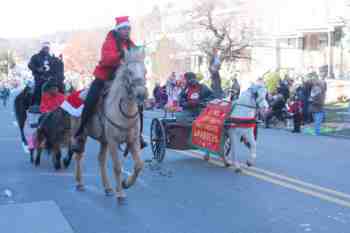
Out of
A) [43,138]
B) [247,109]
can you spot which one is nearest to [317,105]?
[247,109]

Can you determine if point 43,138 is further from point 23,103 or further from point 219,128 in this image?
point 219,128

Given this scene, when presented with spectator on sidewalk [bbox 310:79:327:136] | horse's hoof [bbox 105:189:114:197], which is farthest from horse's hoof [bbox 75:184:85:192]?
spectator on sidewalk [bbox 310:79:327:136]

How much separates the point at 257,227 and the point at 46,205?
3.34 meters

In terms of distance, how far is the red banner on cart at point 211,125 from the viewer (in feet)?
37.5

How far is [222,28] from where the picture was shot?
40.2 meters

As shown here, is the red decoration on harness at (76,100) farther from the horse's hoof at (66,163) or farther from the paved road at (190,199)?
the horse's hoof at (66,163)

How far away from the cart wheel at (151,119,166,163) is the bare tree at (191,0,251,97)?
26693 mm

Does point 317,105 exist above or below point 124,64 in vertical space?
below

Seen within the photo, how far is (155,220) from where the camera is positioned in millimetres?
7516

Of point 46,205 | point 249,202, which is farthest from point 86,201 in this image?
point 249,202

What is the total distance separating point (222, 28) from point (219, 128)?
97.5 feet

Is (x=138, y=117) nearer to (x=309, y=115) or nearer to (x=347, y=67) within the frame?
(x=309, y=115)

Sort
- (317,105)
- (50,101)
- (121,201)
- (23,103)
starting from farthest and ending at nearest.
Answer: (317,105), (23,103), (50,101), (121,201)

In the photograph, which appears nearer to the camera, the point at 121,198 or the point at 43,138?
the point at 121,198
